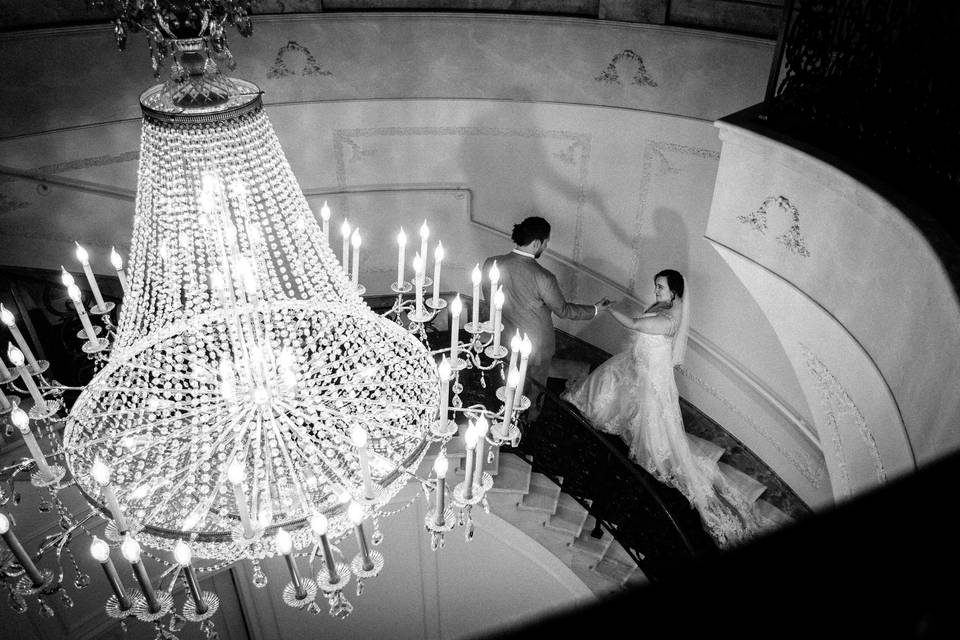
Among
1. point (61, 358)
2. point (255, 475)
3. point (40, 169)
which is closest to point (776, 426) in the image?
point (255, 475)

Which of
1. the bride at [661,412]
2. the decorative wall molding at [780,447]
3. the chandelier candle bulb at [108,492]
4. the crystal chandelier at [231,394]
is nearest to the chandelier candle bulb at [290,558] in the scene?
the crystal chandelier at [231,394]

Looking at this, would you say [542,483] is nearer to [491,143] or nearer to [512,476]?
[512,476]

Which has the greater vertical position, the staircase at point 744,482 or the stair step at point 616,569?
the staircase at point 744,482

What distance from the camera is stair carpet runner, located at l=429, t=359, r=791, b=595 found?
5926 millimetres

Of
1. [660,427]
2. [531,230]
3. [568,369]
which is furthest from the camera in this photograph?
[568,369]

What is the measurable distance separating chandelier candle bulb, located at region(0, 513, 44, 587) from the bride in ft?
13.7

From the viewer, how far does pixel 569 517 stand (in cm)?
616

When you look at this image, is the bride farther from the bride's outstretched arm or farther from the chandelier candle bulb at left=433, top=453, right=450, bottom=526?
the chandelier candle bulb at left=433, top=453, right=450, bottom=526

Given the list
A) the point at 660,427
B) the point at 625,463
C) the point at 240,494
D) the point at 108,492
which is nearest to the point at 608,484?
the point at 625,463

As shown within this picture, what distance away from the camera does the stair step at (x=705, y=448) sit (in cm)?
605

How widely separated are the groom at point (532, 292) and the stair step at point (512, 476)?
2.42 feet

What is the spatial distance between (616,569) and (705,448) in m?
1.30

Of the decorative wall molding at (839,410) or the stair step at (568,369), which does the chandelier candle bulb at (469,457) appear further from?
the stair step at (568,369)

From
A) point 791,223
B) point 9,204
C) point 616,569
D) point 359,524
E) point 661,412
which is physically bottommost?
point 616,569
